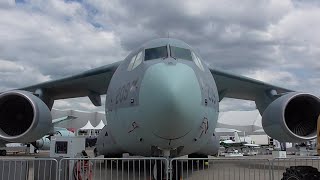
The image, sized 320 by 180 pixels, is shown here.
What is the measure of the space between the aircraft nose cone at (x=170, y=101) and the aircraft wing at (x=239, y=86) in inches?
212

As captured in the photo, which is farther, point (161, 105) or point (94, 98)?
point (94, 98)

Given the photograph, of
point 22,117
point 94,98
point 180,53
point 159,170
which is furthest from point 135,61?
point 94,98

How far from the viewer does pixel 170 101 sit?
6453mm

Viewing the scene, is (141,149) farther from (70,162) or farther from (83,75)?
(83,75)

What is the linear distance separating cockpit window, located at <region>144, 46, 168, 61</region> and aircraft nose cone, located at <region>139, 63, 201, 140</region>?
929mm

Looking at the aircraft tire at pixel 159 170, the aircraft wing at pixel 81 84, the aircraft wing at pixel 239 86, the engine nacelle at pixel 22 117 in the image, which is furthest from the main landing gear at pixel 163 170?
the aircraft wing at pixel 239 86

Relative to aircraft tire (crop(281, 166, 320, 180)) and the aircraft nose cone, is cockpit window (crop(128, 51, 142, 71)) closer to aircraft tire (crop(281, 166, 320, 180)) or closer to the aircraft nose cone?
the aircraft nose cone

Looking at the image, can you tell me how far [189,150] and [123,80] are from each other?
81.5 inches

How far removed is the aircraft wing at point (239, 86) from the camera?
12.7m

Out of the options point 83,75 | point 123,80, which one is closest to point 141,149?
point 123,80

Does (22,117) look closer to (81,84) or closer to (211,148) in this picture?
(81,84)

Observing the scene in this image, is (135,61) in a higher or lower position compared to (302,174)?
higher

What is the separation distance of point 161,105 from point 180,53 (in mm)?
2054

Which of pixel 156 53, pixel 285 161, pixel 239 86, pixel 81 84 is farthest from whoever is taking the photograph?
pixel 239 86
